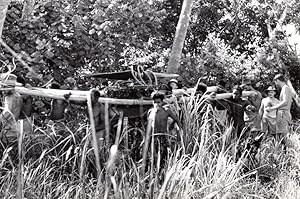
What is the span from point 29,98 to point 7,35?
3004mm

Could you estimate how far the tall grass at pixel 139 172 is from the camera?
13.6 feet

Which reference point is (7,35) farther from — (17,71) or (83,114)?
(83,114)

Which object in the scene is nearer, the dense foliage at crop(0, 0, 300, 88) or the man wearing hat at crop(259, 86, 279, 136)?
the man wearing hat at crop(259, 86, 279, 136)

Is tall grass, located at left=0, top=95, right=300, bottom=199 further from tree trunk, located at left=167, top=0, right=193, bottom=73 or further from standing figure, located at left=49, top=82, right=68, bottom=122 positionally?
tree trunk, located at left=167, top=0, right=193, bottom=73

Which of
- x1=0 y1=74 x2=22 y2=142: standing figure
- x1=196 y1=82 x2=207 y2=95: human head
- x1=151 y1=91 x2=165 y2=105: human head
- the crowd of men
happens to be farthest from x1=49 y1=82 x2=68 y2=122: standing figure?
x1=196 y1=82 x2=207 y2=95: human head

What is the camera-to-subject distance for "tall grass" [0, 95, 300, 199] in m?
4.14

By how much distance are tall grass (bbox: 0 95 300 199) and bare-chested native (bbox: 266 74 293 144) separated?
137cm

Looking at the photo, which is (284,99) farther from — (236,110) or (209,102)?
(209,102)

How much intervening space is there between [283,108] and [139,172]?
15.1ft

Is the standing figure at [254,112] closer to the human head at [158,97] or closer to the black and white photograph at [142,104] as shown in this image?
the black and white photograph at [142,104]

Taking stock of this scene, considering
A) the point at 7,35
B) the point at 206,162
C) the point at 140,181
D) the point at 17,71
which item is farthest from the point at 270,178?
the point at 7,35

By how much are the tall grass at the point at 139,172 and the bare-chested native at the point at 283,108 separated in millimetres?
1374

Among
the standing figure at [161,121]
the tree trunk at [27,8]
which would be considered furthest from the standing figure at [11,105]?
the tree trunk at [27,8]

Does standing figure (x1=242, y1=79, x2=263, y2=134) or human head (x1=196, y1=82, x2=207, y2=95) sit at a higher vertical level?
human head (x1=196, y1=82, x2=207, y2=95)
